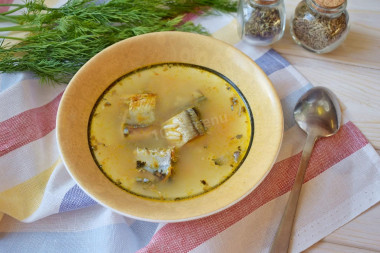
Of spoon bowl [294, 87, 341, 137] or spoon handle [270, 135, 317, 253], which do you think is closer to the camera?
spoon handle [270, 135, 317, 253]

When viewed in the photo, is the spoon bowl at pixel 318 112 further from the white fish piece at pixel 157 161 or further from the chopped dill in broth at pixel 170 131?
the white fish piece at pixel 157 161

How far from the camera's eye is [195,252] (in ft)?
3.15

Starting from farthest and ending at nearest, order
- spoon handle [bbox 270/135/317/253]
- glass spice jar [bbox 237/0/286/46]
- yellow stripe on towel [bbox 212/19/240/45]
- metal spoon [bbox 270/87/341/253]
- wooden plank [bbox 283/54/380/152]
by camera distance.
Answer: yellow stripe on towel [bbox 212/19/240/45]
glass spice jar [bbox 237/0/286/46]
wooden plank [bbox 283/54/380/152]
metal spoon [bbox 270/87/341/253]
spoon handle [bbox 270/135/317/253]

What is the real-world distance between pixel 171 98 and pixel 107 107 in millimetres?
199

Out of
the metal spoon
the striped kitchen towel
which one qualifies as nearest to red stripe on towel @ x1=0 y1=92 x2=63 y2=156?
the striped kitchen towel

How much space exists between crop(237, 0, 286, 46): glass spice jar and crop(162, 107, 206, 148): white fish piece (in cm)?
42

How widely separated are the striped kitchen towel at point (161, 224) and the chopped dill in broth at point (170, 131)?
10 centimetres

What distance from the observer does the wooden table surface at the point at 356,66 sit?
1.22m

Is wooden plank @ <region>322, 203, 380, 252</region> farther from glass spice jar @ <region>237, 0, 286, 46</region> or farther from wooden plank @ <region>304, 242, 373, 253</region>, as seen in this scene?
glass spice jar @ <region>237, 0, 286, 46</region>

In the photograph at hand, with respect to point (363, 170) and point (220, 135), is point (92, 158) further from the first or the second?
point (363, 170)

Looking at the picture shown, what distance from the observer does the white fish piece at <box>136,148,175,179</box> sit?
1.03m

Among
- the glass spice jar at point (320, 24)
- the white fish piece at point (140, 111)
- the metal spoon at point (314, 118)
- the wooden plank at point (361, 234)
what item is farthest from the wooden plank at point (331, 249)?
the glass spice jar at point (320, 24)

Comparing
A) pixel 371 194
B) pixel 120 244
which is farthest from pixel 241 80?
pixel 120 244

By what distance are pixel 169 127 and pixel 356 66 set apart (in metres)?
0.71
